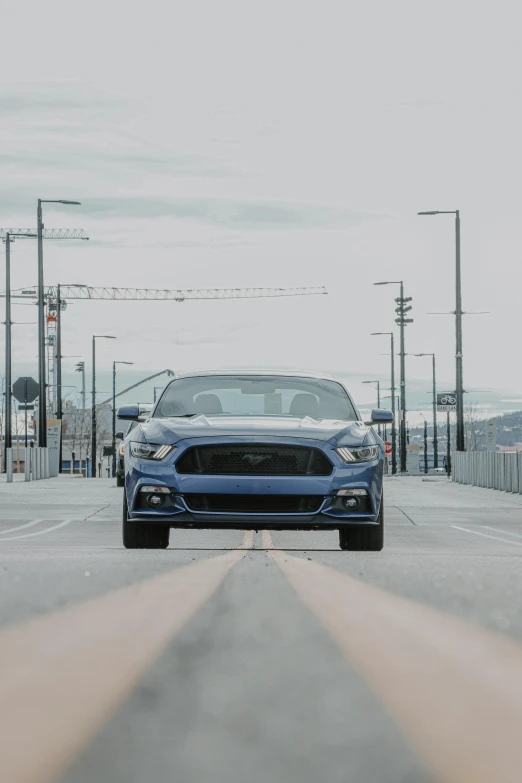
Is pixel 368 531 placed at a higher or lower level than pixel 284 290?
lower

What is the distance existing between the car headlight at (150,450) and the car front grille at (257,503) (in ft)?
1.39

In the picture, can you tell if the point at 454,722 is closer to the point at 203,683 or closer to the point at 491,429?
the point at 203,683

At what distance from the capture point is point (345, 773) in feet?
10.1

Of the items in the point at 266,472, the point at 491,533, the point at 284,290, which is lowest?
the point at 491,533

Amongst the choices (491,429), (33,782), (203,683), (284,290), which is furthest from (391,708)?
(284,290)

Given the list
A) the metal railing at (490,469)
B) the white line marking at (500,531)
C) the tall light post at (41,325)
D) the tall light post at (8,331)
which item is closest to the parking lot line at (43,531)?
the white line marking at (500,531)

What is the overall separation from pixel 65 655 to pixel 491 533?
1277 centimetres

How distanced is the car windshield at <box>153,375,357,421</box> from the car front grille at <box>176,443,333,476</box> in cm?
112

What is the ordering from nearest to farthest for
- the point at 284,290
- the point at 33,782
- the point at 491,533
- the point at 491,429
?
the point at 33,782, the point at 491,533, the point at 491,429, the point at 284,290

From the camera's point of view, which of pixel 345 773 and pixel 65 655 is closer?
pixel 345 773

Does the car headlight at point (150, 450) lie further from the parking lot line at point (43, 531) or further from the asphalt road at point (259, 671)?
the parking lot line at point (43, 531)

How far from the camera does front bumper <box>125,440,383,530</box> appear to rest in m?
10.5

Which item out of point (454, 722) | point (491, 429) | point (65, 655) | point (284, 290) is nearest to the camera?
point (454, 722)

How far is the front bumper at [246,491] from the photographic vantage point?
1055 cm
